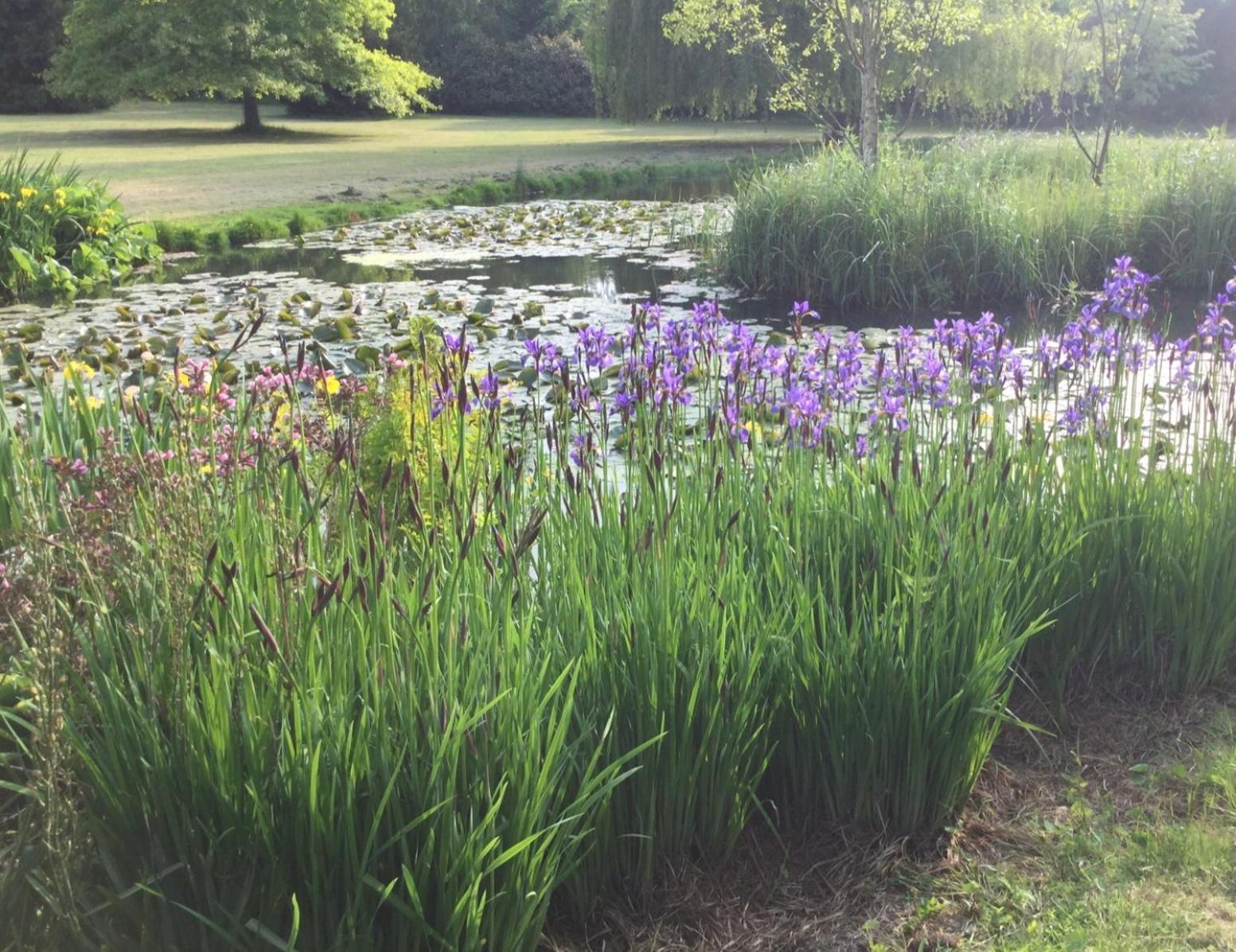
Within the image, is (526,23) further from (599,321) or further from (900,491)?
(900,491)

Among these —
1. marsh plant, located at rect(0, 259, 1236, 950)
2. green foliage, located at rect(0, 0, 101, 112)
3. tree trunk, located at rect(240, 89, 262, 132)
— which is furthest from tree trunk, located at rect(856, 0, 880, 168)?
green foliage, located at rect(0, 0, 101, 112)

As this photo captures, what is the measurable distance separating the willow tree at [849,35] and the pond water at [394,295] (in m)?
2.95

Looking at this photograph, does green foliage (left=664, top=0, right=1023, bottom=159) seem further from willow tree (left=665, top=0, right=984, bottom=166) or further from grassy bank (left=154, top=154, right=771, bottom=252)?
grassy bank (left=154, top=154, right=771, bottom=252)

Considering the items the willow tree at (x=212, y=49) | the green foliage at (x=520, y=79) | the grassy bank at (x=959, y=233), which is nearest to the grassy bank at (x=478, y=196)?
the grassy bank at (x=959, y=233)

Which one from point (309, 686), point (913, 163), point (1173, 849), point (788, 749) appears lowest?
point (1173, 849)

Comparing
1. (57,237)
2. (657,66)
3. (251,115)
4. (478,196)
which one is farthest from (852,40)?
(251,115)

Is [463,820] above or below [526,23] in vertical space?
below

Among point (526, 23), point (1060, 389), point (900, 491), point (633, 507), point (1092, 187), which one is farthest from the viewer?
point (526, 23)

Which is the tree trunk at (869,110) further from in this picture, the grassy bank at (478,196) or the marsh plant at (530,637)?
the marsh plant at (530,637)

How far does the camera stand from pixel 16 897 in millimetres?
1915

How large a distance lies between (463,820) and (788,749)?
845mm

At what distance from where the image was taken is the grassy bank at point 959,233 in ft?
31.2

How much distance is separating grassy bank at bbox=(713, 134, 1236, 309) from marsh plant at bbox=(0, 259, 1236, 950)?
20.2ft

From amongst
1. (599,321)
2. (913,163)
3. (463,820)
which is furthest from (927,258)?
(463,820)
